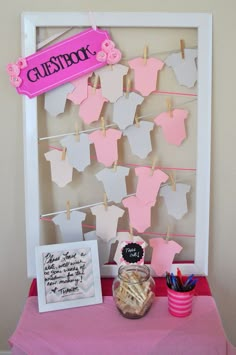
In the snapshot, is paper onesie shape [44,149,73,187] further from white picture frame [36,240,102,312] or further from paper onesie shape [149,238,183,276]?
paper onesie shape [149,238,183,276]

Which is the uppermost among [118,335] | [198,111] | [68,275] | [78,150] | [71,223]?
[198,111]

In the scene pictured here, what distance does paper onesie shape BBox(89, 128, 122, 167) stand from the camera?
4.11 feet

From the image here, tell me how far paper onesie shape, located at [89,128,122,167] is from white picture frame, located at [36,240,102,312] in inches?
11.3

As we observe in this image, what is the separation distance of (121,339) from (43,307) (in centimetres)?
26

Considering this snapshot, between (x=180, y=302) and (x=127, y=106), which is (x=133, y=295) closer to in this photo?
(x=180, y=302)

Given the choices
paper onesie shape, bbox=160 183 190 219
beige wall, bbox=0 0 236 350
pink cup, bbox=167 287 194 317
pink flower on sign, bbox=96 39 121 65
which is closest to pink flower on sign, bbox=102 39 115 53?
pink flower on sign, bbox=96 39 121 65

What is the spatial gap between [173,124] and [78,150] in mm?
321

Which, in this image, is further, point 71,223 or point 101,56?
point 71,223

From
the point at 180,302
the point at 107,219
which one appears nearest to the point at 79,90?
the point at 107,219

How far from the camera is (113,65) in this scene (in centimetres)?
123

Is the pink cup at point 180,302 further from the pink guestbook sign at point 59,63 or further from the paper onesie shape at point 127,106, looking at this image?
the pink guestbook sign at point 59,63

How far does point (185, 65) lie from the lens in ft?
4.05

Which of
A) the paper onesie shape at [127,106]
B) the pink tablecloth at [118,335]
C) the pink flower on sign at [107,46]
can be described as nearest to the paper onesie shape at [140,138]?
the paper onesie shape at [127,106]

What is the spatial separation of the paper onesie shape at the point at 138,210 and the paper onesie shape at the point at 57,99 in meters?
0.37
